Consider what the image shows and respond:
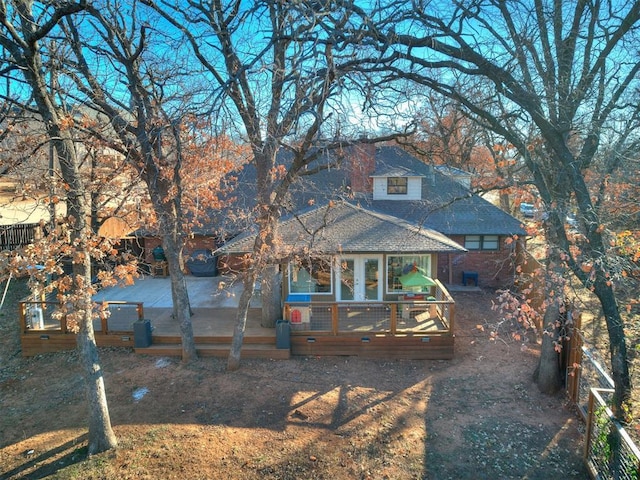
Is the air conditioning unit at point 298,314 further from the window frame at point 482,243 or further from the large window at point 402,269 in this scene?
the window frame at point 482,243

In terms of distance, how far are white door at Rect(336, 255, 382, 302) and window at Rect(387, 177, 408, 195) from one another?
6110mm

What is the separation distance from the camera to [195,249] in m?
17.4

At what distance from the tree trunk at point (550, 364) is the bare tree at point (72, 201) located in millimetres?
8532

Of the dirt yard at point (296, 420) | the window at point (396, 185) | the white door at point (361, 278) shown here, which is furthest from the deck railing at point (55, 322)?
the window at point (396, 185)

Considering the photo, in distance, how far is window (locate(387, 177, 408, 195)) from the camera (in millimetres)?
17562

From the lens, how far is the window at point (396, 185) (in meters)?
17.6

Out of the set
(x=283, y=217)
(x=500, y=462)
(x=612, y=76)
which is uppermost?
(x=612, y=76)

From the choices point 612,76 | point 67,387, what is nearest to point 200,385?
point 67,387

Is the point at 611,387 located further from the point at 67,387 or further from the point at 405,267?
the point at 67,387

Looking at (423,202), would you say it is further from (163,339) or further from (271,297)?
(163,339)

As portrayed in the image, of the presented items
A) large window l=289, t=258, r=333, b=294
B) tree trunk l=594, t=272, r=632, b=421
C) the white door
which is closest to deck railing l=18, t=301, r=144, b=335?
large window l=289, t=258, r=333, b=294

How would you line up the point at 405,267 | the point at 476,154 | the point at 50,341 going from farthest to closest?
the point at 476,154 → the point at 405,267 → the point at 50,341

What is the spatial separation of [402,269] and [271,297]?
4135 millimetres

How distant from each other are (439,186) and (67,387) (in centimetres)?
1605
